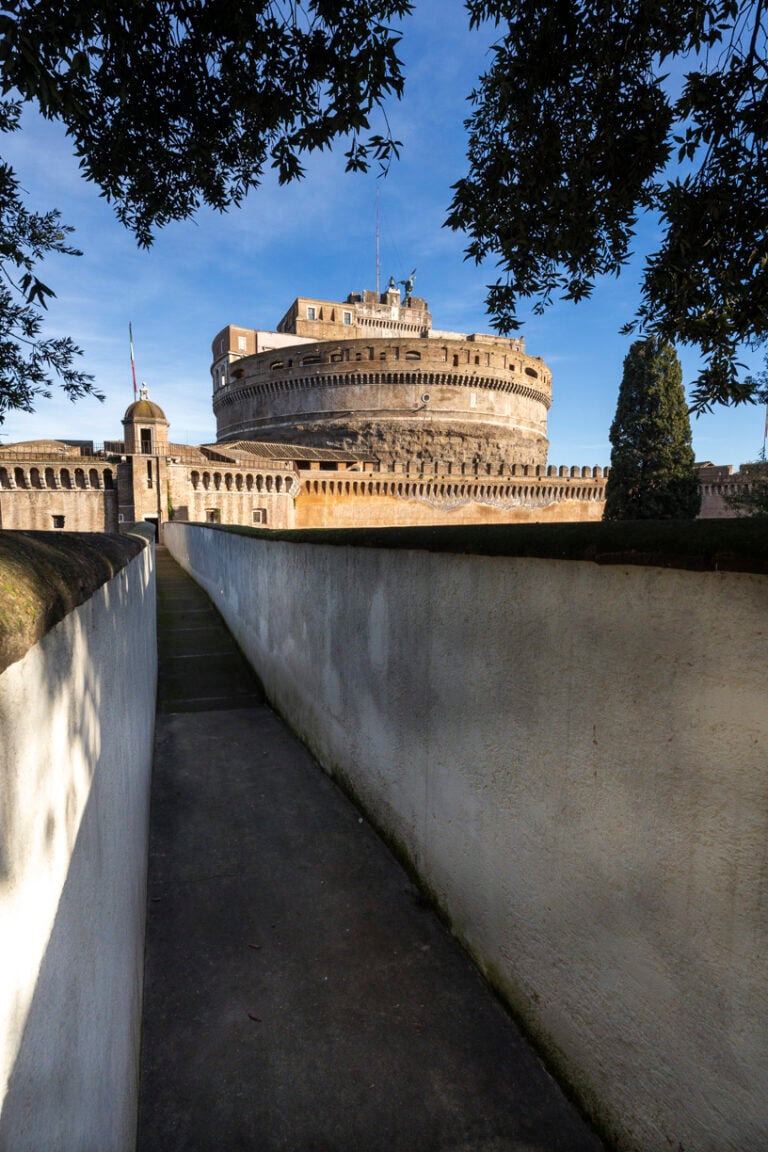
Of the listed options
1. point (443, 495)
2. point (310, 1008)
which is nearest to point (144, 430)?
point (443, 495)

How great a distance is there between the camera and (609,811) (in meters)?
2.68

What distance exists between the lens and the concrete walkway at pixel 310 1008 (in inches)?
106

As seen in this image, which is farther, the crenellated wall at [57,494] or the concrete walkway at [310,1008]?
the crenellated wall at [57,494]

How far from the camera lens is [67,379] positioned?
27.3 feet

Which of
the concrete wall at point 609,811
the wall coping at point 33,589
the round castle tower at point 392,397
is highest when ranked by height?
the round castle tower at point 392,397

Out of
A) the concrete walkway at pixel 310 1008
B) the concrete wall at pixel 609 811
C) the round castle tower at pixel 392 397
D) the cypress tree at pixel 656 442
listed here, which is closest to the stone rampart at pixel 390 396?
the round castle tower at pixel 392 397

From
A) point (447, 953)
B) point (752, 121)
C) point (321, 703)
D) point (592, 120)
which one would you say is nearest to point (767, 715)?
point (447, 953)

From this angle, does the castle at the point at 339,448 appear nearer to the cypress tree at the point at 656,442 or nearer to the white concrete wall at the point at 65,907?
the cypress tree at the point at 656,442

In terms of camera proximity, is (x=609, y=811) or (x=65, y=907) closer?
(x=65, y=907)

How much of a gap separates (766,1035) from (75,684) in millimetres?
2980

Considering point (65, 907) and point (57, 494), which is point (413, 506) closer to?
point (57, 494)

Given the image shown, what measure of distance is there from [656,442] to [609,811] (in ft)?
87.4

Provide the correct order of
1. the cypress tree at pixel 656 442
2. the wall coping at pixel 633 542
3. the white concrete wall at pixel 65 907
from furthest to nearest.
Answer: the cypress tree at pixel 656 442 → the wall coping at pixel 633 542 → the white concrete wall at pixel 65 907

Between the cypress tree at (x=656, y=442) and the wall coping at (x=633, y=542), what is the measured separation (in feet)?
80.4
